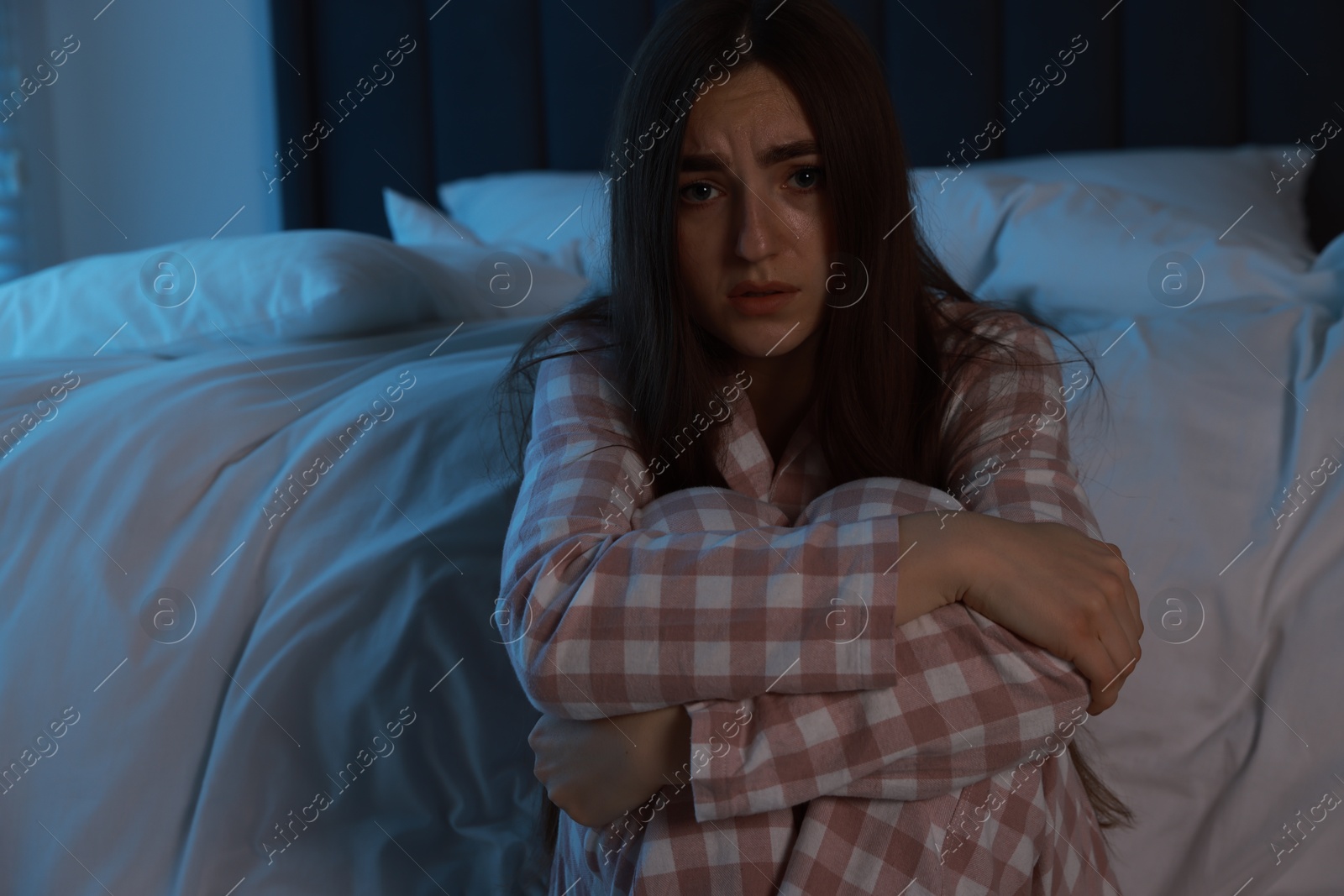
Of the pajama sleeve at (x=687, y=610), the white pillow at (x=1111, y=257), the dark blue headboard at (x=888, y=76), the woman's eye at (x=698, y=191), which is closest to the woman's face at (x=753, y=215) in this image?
the woman's eye at (x=698, y=191)

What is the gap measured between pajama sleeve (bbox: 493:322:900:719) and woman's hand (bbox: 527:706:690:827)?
1 centimetres

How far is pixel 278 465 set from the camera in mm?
1182

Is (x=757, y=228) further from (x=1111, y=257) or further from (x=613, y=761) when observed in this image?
(x=1111, y=257)

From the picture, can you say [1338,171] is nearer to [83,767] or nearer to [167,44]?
[83,767]

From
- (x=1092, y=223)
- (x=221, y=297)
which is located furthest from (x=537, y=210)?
(x=1092, y=223)

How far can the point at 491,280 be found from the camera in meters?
1.78

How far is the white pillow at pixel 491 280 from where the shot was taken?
1.70 meters

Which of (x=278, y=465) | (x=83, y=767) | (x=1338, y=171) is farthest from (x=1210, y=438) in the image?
(x=1338, y=171)

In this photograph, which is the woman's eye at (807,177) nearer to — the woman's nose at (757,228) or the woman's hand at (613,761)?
the woman's nose at (757,228)

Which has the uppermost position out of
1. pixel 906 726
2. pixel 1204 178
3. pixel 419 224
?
pixel 1204 178

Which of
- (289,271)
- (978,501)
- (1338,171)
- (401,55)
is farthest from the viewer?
(401,55)

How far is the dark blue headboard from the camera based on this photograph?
2.13 m

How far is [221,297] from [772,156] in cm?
93

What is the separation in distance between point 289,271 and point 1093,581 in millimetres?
1145
